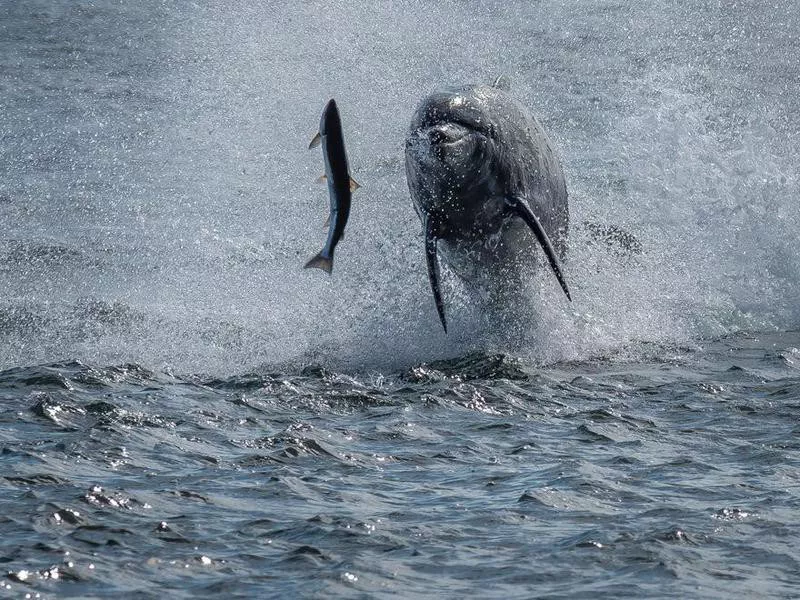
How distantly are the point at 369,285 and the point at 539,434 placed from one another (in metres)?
5.61

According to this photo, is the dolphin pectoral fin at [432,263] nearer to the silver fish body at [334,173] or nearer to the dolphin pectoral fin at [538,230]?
the dolphin pectoral fin at [538,230]

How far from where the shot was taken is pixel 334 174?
1209cm

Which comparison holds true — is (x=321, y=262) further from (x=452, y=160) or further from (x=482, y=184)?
(x=482, y=184)

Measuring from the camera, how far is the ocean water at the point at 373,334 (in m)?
7.66

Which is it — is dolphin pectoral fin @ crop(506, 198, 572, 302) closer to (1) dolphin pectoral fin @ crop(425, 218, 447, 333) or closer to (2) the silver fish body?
(1) dolphin pectoral fin @ crop(425, 218, 447, 333)

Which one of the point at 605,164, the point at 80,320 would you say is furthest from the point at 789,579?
the point at 605,164

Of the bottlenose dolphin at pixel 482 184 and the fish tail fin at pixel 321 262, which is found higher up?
the bottlenose dolphin at pixel 482 184

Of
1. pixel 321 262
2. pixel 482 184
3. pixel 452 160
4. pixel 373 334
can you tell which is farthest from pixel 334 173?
pixel 373 334

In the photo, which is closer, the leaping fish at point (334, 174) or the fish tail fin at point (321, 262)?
the leaping fish at point (334, 174)

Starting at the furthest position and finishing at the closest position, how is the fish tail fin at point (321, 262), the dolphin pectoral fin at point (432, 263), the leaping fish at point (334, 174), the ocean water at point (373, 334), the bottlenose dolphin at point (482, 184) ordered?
the dolphin pectoral fin at point (432, 263), the bottlenose dolphin at point (482, 184), the fish tail fin at point (321, 262), the leaping fish at point (334, 174), the ocean water at point (373, 334)

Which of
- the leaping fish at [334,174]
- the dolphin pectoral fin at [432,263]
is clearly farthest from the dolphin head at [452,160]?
the leaping fish at [334,174]

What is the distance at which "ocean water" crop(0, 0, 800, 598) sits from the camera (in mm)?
7664

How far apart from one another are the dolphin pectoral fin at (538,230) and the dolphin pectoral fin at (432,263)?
0.92m

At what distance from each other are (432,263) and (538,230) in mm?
1177
